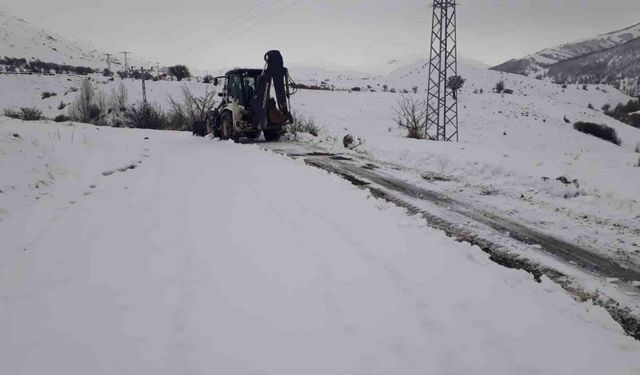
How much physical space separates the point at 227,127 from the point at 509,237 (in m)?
12.5

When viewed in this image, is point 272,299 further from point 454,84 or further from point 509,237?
point 454,84

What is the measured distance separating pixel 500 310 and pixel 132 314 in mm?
2942

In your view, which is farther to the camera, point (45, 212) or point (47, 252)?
point (45, 212)

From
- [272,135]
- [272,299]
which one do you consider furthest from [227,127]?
[272,299]

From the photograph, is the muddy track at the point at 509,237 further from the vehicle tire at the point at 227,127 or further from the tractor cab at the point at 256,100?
the vehicle tire at the point at 227,127

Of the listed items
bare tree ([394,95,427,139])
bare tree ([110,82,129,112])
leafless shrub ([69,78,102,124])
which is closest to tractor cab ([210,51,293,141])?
bare tree ([394,95,427,139])

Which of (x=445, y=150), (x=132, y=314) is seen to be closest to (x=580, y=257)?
(x=132, y=314)

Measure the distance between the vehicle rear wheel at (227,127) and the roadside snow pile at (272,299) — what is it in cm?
927

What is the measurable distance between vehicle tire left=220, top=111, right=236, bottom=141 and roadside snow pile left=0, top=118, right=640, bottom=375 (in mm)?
9306

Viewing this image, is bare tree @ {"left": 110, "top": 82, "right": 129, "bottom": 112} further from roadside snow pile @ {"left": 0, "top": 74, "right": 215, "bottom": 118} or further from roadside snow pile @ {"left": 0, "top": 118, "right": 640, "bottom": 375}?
roadside snow pile @ {"left": 0, "top": 118, "right": 640, "bottom": 375}

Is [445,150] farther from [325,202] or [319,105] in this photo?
[319,105]

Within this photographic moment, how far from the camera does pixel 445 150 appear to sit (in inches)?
415

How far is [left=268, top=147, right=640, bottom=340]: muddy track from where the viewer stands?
338cm

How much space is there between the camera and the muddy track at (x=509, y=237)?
3385mm
